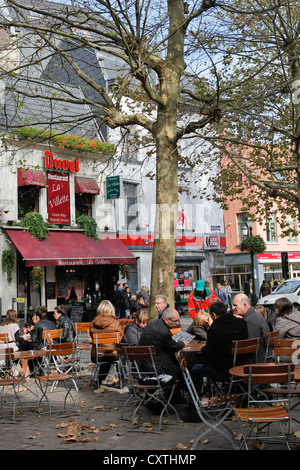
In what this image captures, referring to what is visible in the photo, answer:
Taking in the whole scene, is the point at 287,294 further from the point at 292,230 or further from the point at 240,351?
the point at 240,351

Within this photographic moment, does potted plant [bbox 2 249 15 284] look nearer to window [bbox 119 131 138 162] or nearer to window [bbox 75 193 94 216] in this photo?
window [bbox 75 193 94 216]

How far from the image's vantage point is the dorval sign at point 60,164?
21141 mm

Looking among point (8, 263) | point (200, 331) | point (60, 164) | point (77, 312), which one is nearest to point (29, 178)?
point (60, 164)

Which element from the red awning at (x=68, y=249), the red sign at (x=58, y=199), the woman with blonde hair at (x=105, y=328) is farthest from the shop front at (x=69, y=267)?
the woman with blonde hair at (x=105, y=328)

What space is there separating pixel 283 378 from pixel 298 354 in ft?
6.26

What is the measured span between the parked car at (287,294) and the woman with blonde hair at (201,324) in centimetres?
1489

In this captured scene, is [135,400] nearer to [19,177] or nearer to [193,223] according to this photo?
[19,177]

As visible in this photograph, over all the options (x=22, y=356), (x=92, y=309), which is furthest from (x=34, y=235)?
(x=22, y=356)

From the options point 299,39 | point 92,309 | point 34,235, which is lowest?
point 92,309

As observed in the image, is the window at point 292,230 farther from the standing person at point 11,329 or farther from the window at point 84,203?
the standing person at point 11,329

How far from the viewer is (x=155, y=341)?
689 centimetres

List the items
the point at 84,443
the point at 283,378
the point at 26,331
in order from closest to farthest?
the point at 283,378 < the point at 84,443 < the point at 26,331

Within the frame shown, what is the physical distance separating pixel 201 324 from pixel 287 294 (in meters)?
16.6

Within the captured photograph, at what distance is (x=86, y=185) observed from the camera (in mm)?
22531
